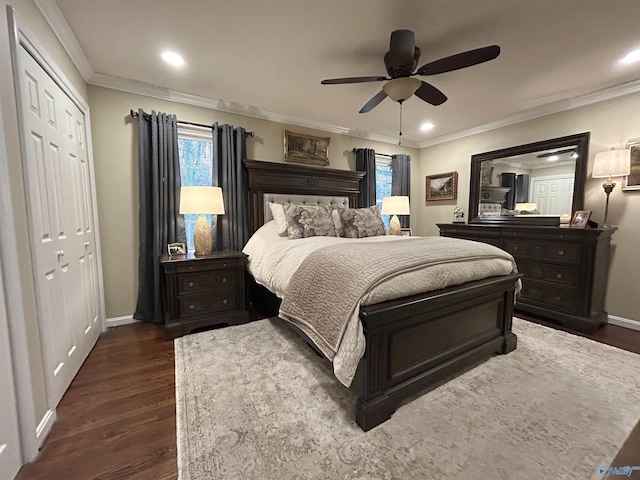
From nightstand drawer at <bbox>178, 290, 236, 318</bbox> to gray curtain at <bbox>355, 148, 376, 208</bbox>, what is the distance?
246 centimetres

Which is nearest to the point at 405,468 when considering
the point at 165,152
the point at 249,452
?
the point at 249,452

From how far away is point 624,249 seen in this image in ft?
9.23

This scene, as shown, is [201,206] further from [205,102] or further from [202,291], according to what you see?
[205,102]

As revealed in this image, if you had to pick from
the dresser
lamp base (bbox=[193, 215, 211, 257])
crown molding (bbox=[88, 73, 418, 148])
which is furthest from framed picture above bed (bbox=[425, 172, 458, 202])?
lamp base (bbox=[193, 215, 211, 257])

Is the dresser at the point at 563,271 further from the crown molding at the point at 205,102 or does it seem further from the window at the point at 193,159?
the window at the point at 193,159

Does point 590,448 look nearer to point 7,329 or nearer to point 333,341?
point 333,341

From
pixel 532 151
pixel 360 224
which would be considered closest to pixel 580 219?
pixel 532 151

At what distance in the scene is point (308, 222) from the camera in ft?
9.23

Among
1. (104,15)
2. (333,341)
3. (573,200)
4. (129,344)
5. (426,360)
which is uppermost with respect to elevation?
(104,15)

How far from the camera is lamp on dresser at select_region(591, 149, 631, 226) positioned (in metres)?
2.63

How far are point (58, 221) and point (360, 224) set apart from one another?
2.60m

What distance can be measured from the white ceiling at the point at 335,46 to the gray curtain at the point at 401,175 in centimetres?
137

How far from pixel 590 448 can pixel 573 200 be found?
9.52 ft

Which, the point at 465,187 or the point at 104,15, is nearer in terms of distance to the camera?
the point at 104,15
